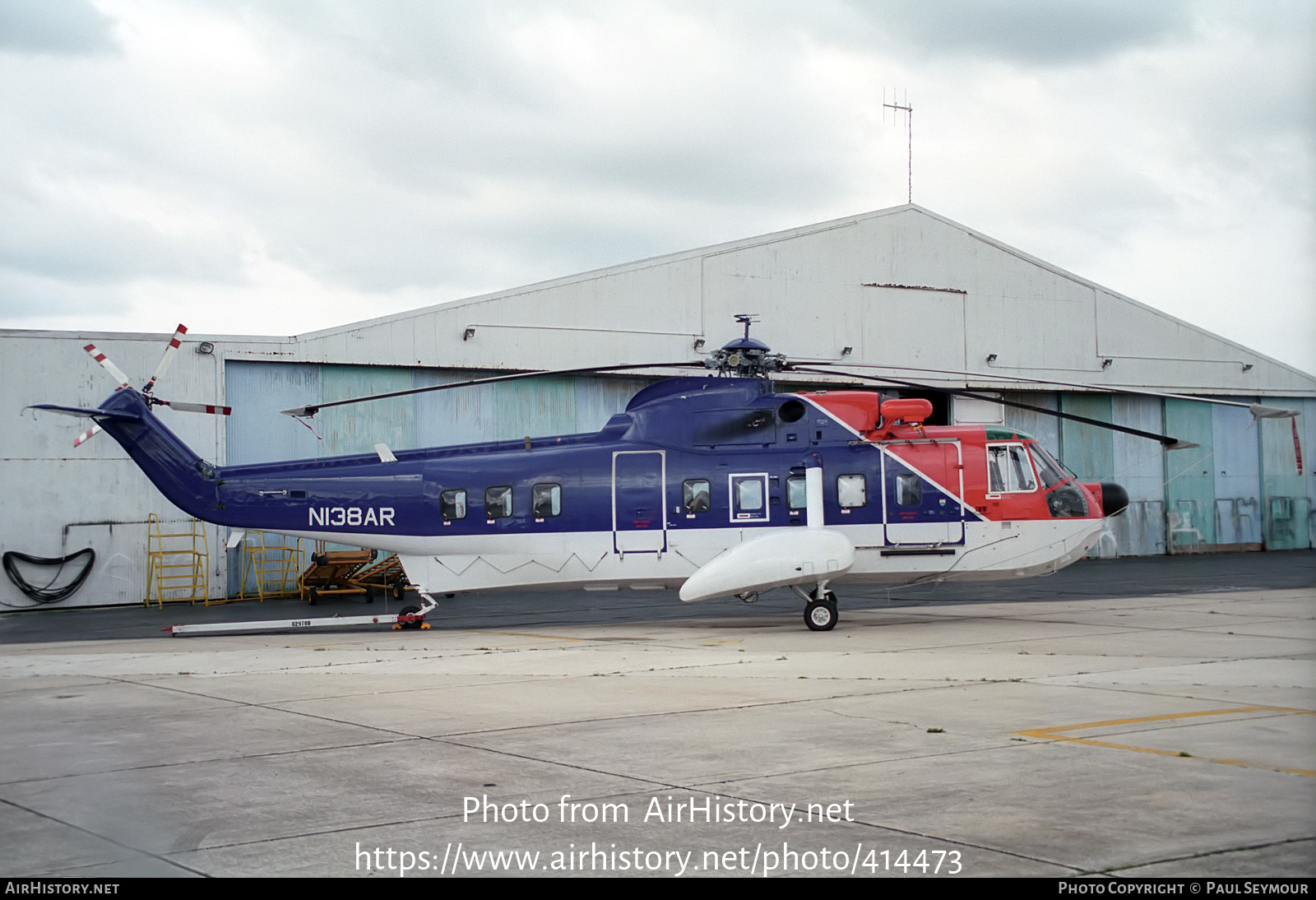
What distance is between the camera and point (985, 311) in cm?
3566

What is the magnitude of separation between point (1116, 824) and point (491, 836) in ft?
10.1

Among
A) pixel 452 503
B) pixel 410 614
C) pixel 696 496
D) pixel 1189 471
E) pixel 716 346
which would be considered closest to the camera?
pixel 696 496

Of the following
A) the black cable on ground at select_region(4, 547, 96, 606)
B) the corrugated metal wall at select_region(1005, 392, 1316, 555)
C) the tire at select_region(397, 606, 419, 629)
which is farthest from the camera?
the corrugated metal wall at select_region(1005, 392, 1316, 555)

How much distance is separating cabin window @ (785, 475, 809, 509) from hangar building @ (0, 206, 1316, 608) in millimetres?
3581

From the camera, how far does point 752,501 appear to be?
17844 mm

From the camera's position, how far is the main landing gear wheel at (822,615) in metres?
16.9

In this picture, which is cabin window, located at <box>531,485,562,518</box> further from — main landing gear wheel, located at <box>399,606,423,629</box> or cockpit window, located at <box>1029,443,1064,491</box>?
cockpit window, located at <box>1029,443,1064,491</box>

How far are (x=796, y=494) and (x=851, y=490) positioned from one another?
86cm

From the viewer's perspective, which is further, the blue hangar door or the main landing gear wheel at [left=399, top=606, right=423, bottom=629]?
the main landing gear wheel at [left=399, top=606, right=423, bottom=629]

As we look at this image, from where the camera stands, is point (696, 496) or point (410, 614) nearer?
point (696, 496)

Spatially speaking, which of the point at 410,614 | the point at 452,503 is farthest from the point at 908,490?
the point at 410,614

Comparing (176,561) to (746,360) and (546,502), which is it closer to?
(546,502)

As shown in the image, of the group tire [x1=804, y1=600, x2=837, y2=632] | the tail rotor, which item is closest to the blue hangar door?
tire [x1=804, y1=600, x2=837, y2=632]

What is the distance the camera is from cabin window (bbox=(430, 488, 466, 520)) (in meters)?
18.2
